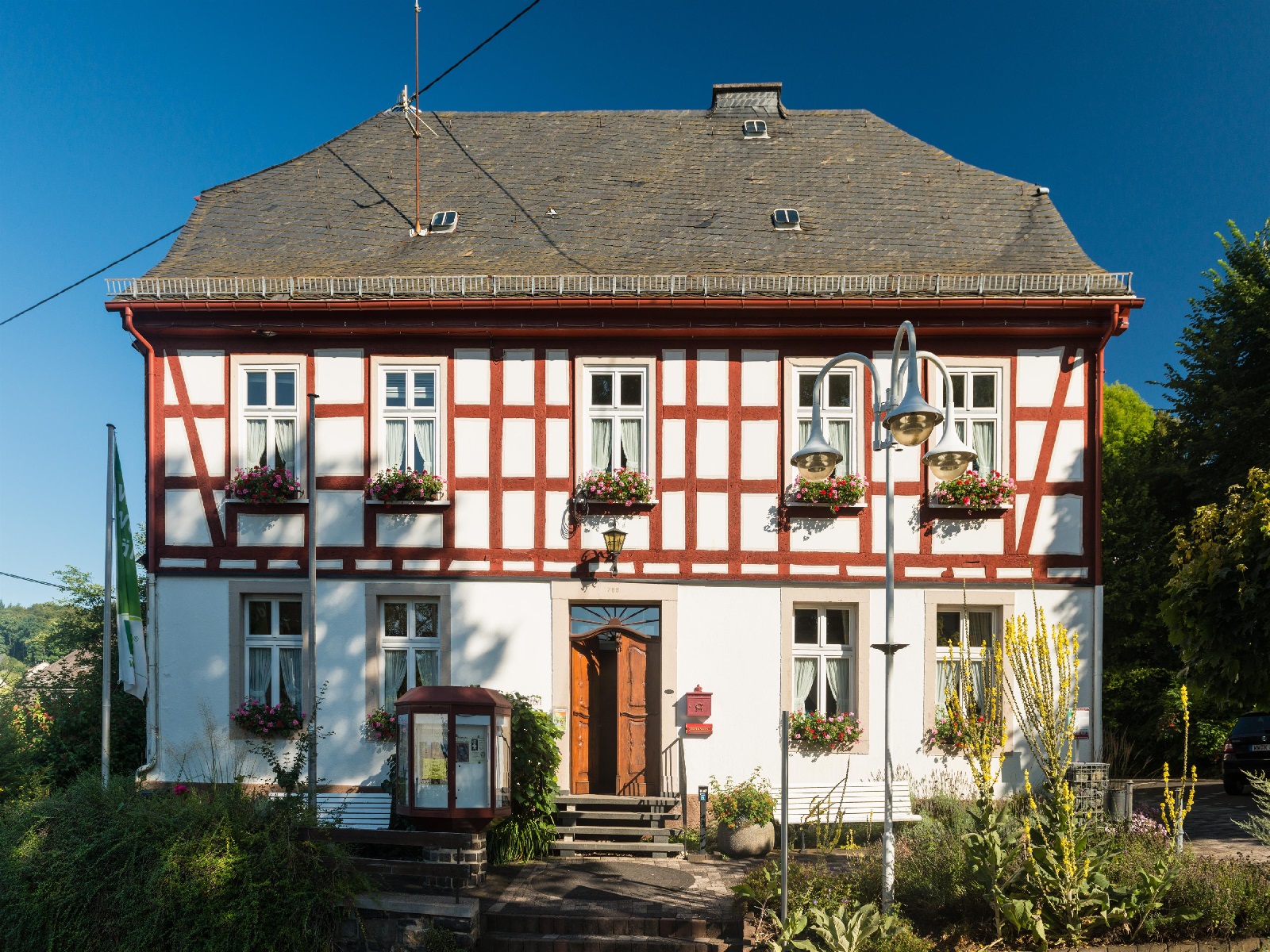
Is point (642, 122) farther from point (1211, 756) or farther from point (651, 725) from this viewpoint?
point (1211, 756)

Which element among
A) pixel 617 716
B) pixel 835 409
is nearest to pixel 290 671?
pixel 617 716

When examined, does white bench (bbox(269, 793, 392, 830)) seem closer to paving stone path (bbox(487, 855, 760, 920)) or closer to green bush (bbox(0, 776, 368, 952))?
paving stone path (bbox(487, 855, 760, 920))

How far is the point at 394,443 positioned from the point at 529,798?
15.1ft

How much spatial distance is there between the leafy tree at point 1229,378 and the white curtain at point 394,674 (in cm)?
1352

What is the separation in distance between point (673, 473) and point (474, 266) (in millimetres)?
3757

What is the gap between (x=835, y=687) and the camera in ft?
36.3

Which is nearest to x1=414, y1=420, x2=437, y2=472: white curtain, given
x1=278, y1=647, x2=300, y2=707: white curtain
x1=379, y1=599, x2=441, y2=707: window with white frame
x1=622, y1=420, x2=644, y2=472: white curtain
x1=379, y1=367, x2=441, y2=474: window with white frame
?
x1=379, y1=367, x2=441, y2=474: window with white frame

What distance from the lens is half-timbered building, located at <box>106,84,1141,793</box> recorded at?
1096cm

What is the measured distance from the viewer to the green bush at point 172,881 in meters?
7.05

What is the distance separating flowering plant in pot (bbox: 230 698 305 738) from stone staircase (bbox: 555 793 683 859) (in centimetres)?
339

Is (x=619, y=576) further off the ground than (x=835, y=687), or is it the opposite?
(x=619, y=576)

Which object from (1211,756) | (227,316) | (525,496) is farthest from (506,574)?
(1211,756)

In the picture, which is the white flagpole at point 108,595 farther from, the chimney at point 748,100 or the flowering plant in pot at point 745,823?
the chimney at point 748,100

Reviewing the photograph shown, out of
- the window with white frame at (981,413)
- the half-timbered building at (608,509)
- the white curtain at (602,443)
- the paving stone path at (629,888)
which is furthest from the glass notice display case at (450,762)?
the window with white frame at (981,413)
